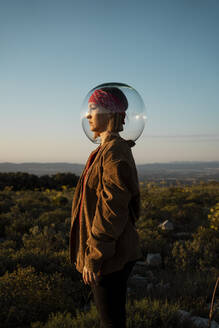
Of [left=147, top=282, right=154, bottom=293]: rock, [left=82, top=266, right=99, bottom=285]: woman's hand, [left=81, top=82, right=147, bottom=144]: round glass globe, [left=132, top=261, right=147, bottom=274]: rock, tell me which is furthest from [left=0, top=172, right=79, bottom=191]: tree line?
[left=82, top=266, right=99, bottom=285]: woman's hand

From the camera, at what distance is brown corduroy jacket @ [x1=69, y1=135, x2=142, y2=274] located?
5.17 ft

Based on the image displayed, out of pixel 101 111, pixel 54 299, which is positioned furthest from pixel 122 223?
pixel 54 299

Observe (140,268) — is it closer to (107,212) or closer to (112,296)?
(112,296)

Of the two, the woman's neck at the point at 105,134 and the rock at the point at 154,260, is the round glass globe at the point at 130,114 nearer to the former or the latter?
the woman's neck at the point at 105,134

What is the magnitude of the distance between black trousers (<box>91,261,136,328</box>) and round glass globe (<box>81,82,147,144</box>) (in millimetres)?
934

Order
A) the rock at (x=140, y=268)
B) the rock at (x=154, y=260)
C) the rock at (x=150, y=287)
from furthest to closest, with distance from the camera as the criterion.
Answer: the rock at (x=154, y=260)
the rock at (x=140, y=268)
the rock at (x=150, y=287)

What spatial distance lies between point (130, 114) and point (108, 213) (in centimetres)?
78

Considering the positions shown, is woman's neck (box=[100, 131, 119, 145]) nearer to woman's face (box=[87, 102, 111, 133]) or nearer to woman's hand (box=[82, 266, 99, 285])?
woman's face (box=[87, 102, 111, 133])

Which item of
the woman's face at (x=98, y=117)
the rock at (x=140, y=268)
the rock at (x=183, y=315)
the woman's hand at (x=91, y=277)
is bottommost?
the rock at (x=140, y=268)

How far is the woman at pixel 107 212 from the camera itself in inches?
62.4

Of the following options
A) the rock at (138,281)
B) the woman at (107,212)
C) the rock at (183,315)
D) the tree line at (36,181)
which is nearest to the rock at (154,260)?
the rock at (138,281)

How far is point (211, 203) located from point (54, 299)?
7.21 metres

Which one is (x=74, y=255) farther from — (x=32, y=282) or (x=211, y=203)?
(x=211, y=203)

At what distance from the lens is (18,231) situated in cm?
703
